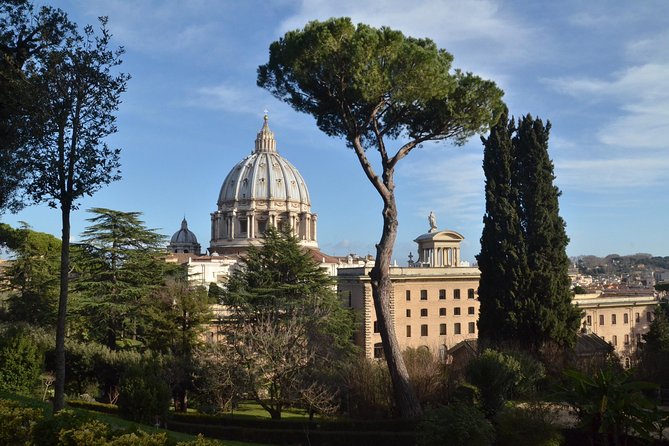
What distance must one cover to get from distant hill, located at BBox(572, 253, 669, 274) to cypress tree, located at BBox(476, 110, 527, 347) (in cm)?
14698

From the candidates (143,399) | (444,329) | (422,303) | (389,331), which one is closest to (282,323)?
(143,399)

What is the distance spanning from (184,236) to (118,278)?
70629 mm

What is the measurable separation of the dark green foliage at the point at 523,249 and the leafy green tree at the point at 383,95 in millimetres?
8751

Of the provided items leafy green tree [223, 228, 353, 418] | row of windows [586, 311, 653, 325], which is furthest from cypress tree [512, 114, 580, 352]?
row of windows [586, 311, 653, 325]

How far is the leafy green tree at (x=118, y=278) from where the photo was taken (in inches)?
963

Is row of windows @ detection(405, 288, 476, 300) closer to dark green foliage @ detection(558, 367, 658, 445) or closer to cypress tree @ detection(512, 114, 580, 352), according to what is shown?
cypress tree @ detection(512, 114, 580, 352)

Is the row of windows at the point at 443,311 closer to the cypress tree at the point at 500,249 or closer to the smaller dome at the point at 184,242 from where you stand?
the cypress tree at the point at 500,249

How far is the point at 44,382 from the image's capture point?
18.6m

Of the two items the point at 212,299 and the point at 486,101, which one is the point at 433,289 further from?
the point at 486,101

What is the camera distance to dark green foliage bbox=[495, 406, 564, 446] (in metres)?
10.3

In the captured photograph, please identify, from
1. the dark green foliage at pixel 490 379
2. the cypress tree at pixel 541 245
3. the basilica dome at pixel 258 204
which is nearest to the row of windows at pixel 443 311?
the cypress tree at pixel 541 245

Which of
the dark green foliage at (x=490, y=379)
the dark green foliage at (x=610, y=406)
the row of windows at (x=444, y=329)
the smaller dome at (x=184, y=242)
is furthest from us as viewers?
the smaller dome at (x=184, y=242)

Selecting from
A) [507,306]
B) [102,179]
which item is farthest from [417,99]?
[507,306]

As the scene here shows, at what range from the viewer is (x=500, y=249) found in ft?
76.4
